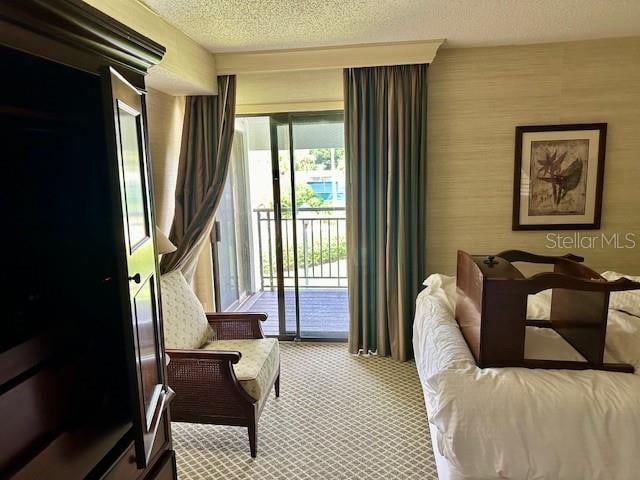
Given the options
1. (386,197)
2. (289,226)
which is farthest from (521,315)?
(289,226)

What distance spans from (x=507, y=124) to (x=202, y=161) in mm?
2522

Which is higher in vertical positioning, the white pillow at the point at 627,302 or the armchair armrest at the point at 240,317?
the white pillow at the point at 627,302

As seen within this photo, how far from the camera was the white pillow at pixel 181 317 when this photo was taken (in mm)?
2619

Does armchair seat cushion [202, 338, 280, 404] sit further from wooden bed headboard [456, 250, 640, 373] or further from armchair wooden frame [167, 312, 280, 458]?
wooden bed headboard [456, 250, 640, 373]

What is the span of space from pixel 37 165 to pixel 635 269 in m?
4.13

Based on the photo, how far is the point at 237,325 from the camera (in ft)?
10.1

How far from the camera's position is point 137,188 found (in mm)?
1251

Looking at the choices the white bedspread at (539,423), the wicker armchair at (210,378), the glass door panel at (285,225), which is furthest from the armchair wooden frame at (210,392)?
the glass door panel at (285,225)

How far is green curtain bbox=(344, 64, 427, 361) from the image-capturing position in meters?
3.38

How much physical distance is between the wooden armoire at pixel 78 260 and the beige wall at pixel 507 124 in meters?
2.68

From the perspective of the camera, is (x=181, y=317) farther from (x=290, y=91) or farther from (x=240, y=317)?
(x=290, y=91)

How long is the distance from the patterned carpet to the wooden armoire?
1.11 meters

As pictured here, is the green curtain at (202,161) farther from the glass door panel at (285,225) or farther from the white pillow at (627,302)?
the white pillow at (627,302)

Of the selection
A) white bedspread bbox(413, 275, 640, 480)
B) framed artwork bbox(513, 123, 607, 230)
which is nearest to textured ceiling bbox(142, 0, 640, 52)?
framed artwork bbox(513, 123, 607, 230)
